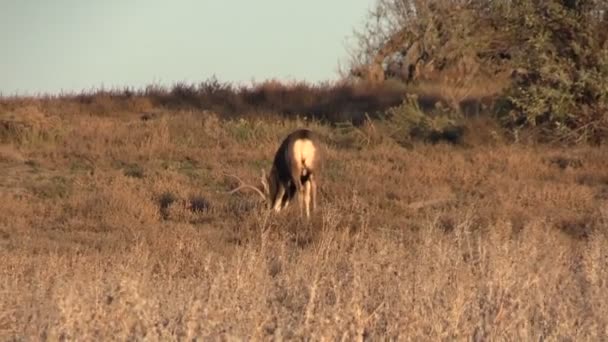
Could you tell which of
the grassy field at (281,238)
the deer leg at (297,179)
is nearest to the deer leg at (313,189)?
the deer leg at (297,179)

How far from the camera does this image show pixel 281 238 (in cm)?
1276

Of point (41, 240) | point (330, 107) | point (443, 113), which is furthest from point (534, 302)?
point (330, 107)

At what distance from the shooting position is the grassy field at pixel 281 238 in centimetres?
702

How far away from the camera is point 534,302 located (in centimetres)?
812

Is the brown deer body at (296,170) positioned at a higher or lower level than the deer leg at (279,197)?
higher

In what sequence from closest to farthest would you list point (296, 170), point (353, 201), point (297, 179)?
point (353, 201), point (297, 179), point (296, 170)

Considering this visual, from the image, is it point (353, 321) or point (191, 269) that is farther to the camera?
point (191, 269)

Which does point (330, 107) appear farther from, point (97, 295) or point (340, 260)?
point (97, 295)

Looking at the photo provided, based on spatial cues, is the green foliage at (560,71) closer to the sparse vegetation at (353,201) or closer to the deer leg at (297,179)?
the sparse vegetation at (353,201)

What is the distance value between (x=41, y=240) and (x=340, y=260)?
4870 mm

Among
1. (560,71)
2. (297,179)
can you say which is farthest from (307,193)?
(560,71)

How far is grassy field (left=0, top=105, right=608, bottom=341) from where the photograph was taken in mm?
7023

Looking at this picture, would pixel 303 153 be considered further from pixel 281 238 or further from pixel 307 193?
pixel 281 238

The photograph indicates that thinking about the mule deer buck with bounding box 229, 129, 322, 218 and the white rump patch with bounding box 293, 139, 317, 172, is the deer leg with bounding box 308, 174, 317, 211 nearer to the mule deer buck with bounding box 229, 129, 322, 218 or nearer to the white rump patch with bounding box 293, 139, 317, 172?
the mule deer buck with bounding box 229, 129, 322, 218
